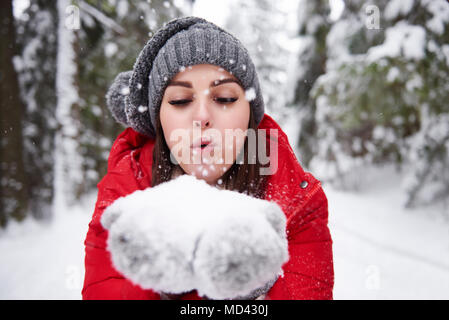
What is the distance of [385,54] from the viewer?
245cm

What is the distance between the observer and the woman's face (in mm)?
855

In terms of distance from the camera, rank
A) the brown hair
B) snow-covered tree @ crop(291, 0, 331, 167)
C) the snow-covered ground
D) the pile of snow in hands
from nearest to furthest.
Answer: the pile of snow in hands < the brown hair < the snow-covered ground < snow-covered tree @ crop(291, 0, 331, 167)

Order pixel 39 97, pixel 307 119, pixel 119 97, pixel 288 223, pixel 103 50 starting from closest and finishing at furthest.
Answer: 1. pixel 288 223
2. pixel 119 97
3. pixel 103 50
4. pixel 39 97
5. pixel 307 119

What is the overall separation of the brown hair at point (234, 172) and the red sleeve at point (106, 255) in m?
0.10

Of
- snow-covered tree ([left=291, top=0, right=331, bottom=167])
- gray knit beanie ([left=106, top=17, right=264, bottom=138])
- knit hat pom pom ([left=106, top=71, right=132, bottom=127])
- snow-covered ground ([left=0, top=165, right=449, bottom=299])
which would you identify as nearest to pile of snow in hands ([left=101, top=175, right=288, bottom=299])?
gray knit beanie ([left=106, top=17, right=264, bottom=138])

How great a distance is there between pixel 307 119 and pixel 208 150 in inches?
166

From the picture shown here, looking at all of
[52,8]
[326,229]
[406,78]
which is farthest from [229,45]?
[52,8]

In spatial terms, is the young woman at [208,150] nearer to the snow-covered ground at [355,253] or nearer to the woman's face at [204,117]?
the woman's face at [204,117]

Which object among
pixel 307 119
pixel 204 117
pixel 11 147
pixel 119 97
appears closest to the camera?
pixel 204 117

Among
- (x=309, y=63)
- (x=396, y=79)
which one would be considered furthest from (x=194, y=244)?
(x=309, y=63)

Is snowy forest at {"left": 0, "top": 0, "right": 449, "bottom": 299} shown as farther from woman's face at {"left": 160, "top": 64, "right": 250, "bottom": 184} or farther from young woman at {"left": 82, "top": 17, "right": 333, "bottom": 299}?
woman's face at {"left": 160, "top": 64, "right": 250, "bottom": 184}

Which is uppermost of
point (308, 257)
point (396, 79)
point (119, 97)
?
point (396, 79)

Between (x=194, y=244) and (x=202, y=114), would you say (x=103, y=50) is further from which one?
(x=194, y=244)

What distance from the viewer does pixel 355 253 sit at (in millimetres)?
2619
